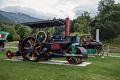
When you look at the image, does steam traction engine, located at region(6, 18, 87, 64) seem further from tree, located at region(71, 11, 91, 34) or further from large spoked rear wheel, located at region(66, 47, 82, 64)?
tree, located at region(71, 11, 91, 34)

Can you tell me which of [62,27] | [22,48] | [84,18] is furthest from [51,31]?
[84,18]

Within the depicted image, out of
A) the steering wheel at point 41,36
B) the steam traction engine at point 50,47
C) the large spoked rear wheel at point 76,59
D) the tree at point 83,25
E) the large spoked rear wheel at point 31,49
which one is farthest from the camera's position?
the tree at point 83,25

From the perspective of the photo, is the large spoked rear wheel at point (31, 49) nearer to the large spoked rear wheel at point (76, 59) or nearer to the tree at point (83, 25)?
the large spoked rear wheel at point (76, 59)

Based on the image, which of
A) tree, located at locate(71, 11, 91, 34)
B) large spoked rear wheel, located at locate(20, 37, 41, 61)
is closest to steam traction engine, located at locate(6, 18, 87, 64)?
large spoked rear wheel, located at locate(20, 37, 41, 61)

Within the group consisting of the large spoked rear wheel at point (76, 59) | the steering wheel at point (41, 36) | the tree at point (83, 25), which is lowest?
the large spoked rear wheel at point (76, 59)

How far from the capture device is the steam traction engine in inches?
636

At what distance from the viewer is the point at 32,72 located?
1211 cm

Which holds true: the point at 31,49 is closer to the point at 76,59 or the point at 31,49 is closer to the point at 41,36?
the point at 41,36

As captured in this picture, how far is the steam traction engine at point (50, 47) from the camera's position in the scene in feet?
53.0

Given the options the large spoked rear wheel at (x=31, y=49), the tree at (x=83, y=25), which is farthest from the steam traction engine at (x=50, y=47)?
the tree at (x=83, y=25)

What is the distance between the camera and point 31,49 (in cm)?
1703

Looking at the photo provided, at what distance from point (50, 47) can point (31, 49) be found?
1207 mm

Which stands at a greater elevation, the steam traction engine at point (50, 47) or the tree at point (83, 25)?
the tree at point (83, 25)

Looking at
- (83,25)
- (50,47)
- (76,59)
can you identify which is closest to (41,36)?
(50,47)
